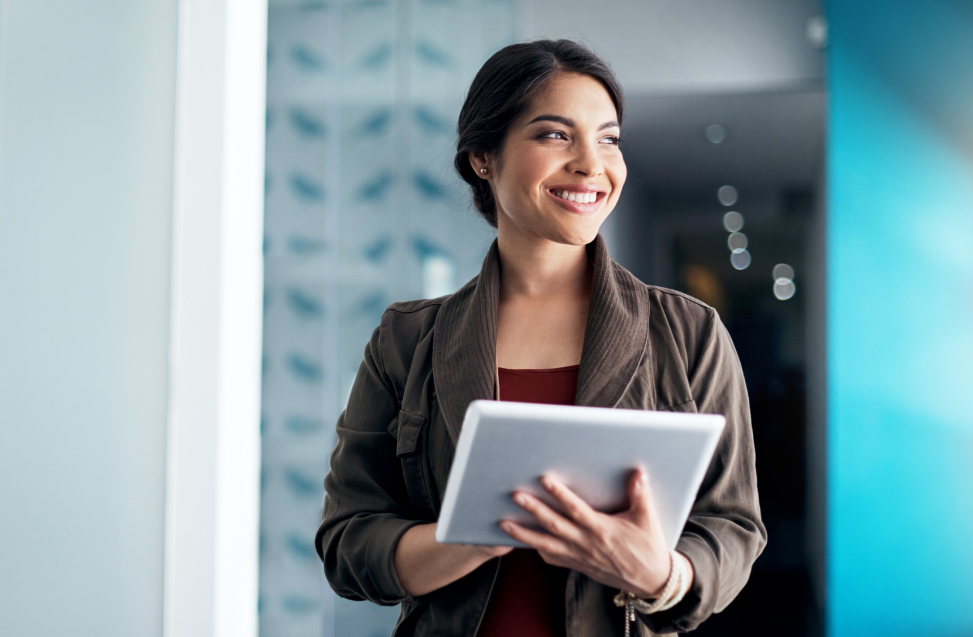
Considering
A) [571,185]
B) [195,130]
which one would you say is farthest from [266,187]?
[571,185]

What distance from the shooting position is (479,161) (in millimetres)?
1302

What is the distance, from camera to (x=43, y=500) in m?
1.76

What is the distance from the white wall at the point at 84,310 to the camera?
1672 millimetres

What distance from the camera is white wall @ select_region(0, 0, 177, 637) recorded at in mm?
1672

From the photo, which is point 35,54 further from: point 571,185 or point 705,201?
point 705,201

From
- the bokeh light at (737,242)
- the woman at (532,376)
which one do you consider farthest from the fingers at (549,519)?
the bokeh light at (737,242)

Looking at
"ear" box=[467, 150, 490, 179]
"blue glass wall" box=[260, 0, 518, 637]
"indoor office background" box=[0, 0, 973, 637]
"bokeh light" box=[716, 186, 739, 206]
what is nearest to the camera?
"ear" box=[467, 150, 490, 179]

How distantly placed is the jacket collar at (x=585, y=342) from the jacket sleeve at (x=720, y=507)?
0.11 metres

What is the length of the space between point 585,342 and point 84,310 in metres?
1.37

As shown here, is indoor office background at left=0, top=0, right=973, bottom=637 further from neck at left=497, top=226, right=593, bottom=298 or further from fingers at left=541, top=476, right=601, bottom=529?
fingers at left=541, top=476, right=601, bottom=529

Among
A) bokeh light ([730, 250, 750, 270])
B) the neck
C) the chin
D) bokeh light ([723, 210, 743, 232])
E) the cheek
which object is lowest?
the neck

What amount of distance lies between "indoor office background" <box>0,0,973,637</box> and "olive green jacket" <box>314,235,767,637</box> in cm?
97

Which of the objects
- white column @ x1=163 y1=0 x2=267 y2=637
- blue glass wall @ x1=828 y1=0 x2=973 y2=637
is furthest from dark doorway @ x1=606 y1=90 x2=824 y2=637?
white column @ x1=163 y1=0 x2=267 y2=637

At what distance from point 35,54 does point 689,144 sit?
409 centimetres
